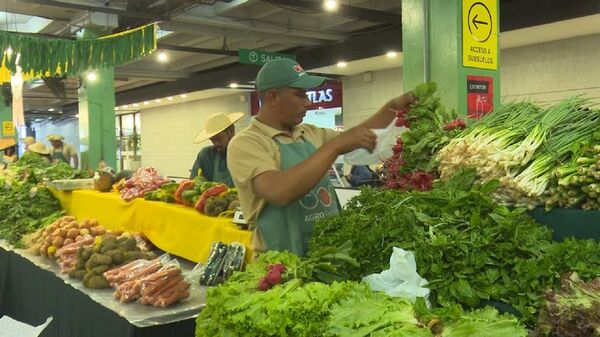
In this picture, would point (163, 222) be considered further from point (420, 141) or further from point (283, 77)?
point (420, 141)

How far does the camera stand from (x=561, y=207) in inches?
83.9

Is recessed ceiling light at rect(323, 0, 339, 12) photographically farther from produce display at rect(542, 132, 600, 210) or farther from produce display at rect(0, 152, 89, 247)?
produce display at rect(542, 132, 600, 210)

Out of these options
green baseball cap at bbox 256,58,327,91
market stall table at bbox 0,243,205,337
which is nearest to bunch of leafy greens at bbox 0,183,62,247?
market stall table at bbox 0,243,205,337

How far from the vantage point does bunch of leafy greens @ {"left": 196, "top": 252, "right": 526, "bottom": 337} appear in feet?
4.76

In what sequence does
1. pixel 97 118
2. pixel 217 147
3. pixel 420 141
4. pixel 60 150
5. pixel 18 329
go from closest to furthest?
pixel 18 329 → pixel 420 141 → pixel 217 147 → pixel 97 118 → pixel 60 150

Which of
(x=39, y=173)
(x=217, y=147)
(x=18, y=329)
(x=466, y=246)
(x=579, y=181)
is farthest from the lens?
(x=39, y=173)

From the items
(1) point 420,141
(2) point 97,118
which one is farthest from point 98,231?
(2) point 97,118

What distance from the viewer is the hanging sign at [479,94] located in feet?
12.6

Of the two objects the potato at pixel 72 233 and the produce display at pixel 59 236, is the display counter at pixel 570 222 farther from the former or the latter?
the potato at pixel 72 233

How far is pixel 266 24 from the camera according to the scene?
10031mm

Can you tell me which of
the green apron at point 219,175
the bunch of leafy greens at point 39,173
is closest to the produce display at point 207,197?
the green apron at point 219,175

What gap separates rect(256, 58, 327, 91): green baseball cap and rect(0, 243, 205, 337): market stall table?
143 centimetres

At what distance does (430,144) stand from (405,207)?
0.76m

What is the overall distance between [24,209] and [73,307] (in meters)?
3.13
